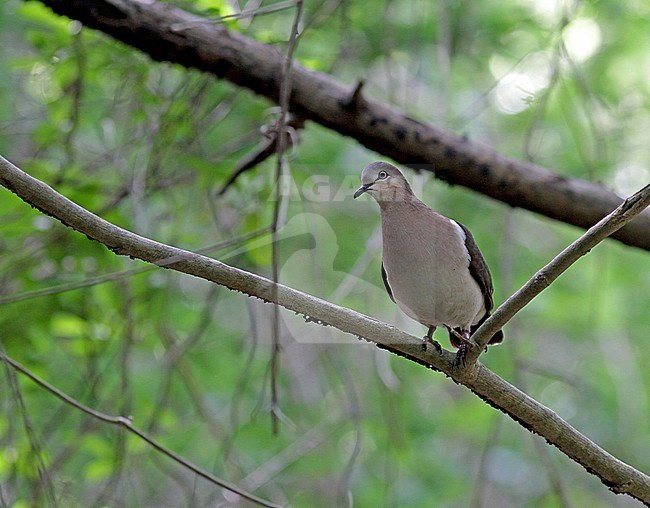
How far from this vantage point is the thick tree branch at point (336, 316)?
1522 mm

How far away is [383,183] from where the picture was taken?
2.04 metres

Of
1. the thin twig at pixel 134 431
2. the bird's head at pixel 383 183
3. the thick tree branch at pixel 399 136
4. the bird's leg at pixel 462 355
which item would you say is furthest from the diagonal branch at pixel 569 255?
the thick tree branch at pixel 399 136

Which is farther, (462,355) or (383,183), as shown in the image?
(383,183)

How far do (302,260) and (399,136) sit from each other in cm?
64

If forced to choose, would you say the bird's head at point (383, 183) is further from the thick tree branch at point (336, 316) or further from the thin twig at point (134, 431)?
the thin twig at point (134, 431)

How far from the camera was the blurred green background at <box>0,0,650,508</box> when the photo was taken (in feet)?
10.0

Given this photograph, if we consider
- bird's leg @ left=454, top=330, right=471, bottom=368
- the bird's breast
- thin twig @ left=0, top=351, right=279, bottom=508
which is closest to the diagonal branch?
bird's leg @ left=454, top=330, right=471, bottom=368

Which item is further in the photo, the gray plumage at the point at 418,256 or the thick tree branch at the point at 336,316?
the gray plumage at the point at 418,256

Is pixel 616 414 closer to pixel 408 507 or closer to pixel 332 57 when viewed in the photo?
pixel 408 507

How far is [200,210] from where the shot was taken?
3.94 metres

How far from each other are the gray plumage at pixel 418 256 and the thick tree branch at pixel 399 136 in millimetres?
871

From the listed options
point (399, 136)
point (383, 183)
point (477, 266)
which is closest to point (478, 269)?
point (477, 266)

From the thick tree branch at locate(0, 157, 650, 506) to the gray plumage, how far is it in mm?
223

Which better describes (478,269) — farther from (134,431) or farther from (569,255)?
(134,431)
